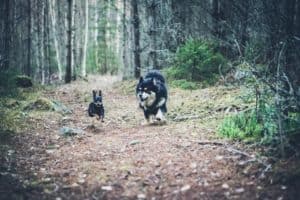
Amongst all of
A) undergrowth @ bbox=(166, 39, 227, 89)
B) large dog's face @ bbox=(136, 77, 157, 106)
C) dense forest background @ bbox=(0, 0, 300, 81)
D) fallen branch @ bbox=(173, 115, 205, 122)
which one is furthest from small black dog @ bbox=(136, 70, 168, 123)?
undergrowth @ bbox=(166, 39, 227, 89)

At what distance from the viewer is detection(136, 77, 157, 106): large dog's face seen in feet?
33.6

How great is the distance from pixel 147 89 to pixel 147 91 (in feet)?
0.17

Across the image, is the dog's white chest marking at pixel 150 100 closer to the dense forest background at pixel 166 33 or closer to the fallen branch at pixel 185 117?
the fallen branch at pixel 185 117

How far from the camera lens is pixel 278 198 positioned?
4.98m

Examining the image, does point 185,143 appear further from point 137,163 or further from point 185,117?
point 185,117

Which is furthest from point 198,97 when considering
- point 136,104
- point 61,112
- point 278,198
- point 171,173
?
point 278,198

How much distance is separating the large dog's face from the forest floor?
0.70 meters

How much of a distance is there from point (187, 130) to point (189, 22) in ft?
43.5

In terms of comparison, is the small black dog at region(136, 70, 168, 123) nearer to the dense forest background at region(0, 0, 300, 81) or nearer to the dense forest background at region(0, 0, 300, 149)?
the dense forest background at region(0, 0, 300, 149)

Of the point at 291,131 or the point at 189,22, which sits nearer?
the point at 291,131

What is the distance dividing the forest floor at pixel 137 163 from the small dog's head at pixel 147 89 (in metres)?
0.78

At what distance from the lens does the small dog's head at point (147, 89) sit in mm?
10219

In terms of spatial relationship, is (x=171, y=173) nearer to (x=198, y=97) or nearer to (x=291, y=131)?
(x=291, y=131)

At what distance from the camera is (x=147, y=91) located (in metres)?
10.3
